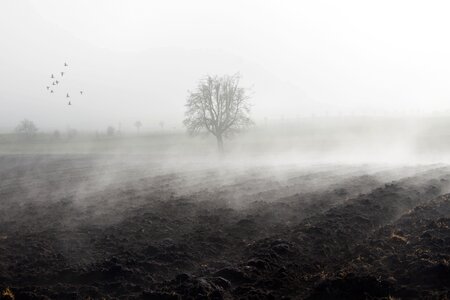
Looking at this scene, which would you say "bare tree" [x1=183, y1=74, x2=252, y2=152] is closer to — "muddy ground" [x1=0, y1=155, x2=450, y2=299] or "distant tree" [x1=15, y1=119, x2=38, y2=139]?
"muddy ground" [x1=0, y1=155, x2=450, y2=299]

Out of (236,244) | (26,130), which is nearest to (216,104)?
(236,244)

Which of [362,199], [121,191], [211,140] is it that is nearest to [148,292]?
[362,199]

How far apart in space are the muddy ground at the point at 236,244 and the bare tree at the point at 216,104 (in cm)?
2561

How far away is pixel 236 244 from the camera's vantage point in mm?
14031

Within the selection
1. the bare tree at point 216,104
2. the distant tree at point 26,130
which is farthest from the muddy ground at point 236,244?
the distant tree at point 26,130

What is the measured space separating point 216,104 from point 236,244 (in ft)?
121

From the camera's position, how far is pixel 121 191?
2597 cm

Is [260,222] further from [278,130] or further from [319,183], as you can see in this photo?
[278,130]

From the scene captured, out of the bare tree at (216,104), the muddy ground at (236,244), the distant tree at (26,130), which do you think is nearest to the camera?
the muddy ground at (236,244)

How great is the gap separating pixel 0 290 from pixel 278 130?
80808mm

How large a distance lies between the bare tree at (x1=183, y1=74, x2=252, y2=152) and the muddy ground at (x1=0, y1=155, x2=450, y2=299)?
25606mm

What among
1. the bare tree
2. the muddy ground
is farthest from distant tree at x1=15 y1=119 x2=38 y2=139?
the muddy ground

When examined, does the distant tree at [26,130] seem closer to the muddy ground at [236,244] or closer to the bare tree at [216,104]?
the bare tree at [216,104]

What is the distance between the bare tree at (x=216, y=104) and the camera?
48438 millimetres
